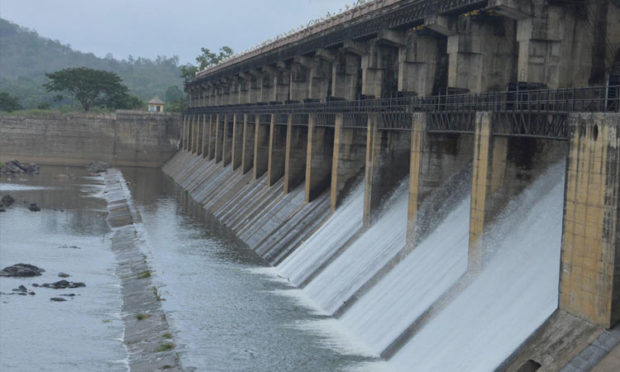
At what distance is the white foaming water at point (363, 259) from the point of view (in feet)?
117

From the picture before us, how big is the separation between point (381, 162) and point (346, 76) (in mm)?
15269

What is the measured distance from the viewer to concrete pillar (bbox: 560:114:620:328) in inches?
829

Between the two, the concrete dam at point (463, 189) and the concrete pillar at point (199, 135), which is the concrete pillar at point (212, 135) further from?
the concrete dam at point (463, 189)

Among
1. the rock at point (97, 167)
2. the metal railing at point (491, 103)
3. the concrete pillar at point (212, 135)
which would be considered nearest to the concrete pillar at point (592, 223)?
the metal railing at point (491, 103)

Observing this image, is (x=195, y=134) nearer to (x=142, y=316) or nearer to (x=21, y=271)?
(x=21, y=271)

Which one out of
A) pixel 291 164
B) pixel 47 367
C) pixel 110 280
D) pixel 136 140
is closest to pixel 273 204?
pixel 291 164

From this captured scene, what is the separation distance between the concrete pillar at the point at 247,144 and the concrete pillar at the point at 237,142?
2603 mm

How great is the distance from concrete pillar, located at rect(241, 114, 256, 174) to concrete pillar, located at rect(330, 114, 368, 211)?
27399 mm

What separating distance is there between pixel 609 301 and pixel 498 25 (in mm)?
17943

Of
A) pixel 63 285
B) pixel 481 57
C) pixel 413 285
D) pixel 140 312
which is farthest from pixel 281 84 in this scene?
pixel 413 285

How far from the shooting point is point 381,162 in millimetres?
41875

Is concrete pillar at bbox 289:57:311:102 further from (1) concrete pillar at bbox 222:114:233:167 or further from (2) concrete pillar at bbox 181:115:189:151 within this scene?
(2) concrete pillar at bbox 181:115:189:151

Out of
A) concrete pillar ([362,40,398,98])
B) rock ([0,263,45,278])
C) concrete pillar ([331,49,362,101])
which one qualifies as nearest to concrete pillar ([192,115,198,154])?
concrete pillar ([331,49,362,101])

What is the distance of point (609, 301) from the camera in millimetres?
21000
